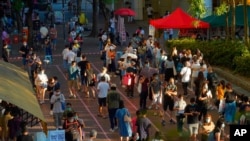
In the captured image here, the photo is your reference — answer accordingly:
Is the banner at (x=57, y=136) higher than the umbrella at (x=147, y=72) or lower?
lower

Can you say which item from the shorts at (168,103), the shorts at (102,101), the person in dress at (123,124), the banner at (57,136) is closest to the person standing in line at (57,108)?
the shorts at (102,101)

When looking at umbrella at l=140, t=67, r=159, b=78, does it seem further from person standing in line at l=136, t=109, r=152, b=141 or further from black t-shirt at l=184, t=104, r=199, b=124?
person standing in line at l=136, t=109, r=152, b=141

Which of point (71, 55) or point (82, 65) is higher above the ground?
point (71, 55)

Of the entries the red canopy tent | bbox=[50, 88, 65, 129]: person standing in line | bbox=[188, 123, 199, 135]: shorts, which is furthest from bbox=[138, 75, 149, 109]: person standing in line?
the red canopy tent

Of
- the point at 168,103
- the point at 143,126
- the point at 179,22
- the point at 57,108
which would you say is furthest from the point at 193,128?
the point at 179,22

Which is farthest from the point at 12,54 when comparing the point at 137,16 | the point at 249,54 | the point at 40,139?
the point at 40,139

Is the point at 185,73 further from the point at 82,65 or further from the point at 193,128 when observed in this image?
the point at 193,128

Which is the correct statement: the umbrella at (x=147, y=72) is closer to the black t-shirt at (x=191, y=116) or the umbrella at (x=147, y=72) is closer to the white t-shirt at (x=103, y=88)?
the white t-shirt at (x=103, y=88)

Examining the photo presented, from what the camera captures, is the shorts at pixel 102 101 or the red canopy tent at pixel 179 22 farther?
the red canopy tent at pixel 179 22

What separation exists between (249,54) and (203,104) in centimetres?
816

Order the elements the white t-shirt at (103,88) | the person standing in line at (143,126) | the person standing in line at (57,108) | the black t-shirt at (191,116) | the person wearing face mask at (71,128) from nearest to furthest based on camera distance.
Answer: the person wearing face mask at (71,128) < the person standing in line at (143,126) < the black t-shirt at (191,116) < the person standing in line at (57,108) < the white t-shirt at (103,88)

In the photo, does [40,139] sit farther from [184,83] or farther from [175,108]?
[184,83]

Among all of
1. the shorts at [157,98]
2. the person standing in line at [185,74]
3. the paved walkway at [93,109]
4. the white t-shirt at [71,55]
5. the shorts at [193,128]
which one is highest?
the white t-shirt at [71,55]

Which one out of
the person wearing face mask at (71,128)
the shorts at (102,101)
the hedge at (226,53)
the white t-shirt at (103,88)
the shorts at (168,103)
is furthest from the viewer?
the hedge at (226,53)
